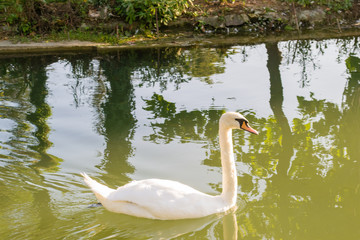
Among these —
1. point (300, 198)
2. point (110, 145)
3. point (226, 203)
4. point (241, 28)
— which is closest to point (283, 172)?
point (300, 198)

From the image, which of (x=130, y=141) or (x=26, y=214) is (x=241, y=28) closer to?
(x=130, y=141)

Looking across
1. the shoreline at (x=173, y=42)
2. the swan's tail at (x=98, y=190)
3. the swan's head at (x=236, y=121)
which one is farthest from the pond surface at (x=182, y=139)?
the swan's head at (x=236, y=121)

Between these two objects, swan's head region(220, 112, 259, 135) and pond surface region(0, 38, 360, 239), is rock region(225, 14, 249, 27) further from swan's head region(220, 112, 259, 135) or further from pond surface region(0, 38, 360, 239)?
swan's head region(220, 112, 259, 135)

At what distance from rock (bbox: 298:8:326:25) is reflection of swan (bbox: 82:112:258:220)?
10599 mm

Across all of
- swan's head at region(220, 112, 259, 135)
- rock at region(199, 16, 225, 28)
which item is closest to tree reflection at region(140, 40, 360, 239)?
swan's head at region(220, 112, 259, 135)

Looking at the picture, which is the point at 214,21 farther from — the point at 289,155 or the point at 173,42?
the point at 289,155

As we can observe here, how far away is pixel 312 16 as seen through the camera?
48.5 ft

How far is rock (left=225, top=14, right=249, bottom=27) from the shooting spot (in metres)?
14.4

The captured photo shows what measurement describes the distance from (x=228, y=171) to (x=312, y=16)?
35.9 ft

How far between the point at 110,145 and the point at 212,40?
7.08 m

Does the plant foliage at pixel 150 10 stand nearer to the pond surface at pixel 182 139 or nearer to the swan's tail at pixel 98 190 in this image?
the pond surface at pixel 182 139

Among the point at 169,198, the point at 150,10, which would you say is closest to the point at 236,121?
the point at 169,198

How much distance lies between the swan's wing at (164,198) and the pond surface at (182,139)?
0.14 meters

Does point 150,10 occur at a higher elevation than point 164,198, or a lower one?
higher
